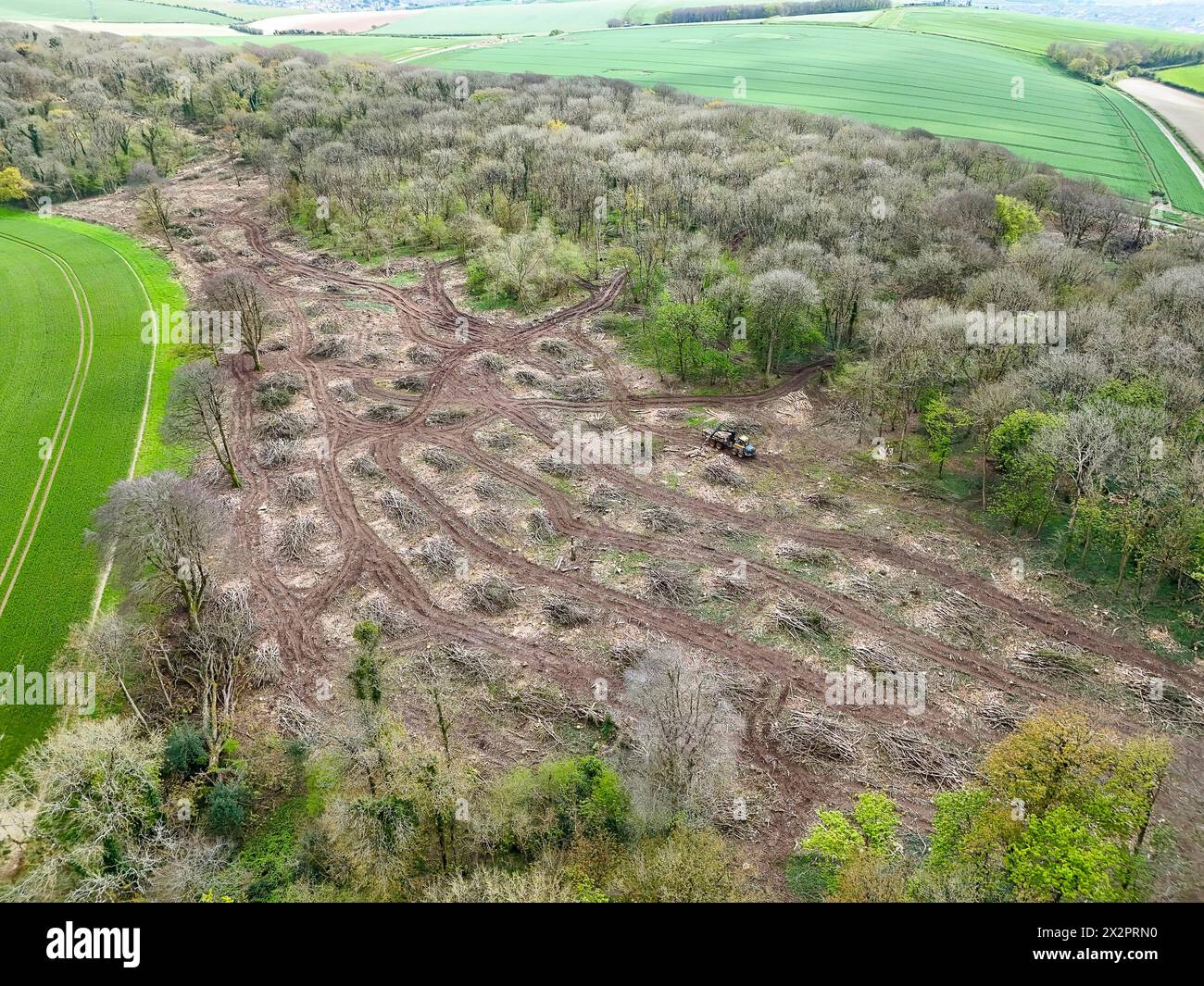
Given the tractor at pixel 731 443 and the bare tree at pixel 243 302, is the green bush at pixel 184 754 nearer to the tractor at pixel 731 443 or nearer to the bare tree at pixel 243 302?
the tractor at pixel 731 443

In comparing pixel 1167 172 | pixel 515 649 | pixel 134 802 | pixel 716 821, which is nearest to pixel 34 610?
pixel 134 802

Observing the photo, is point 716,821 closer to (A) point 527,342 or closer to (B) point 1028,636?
(B) point 1028,636

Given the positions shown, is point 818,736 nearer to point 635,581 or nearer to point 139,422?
point 635,581

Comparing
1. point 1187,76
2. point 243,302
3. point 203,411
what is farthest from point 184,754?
point 1187,76

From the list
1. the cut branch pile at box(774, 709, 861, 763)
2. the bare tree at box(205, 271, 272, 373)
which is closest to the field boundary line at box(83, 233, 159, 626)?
the bare tree at box(205, 271, 272, 373)

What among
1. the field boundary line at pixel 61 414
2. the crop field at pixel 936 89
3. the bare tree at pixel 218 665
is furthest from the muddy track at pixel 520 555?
the crop field at pixel 936 89

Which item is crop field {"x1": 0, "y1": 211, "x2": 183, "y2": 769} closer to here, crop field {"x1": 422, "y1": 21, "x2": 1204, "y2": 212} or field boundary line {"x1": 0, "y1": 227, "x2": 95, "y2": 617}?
field boundary line {"x1": 0, "y1": 227, "x2": 95, "y2": 617}
